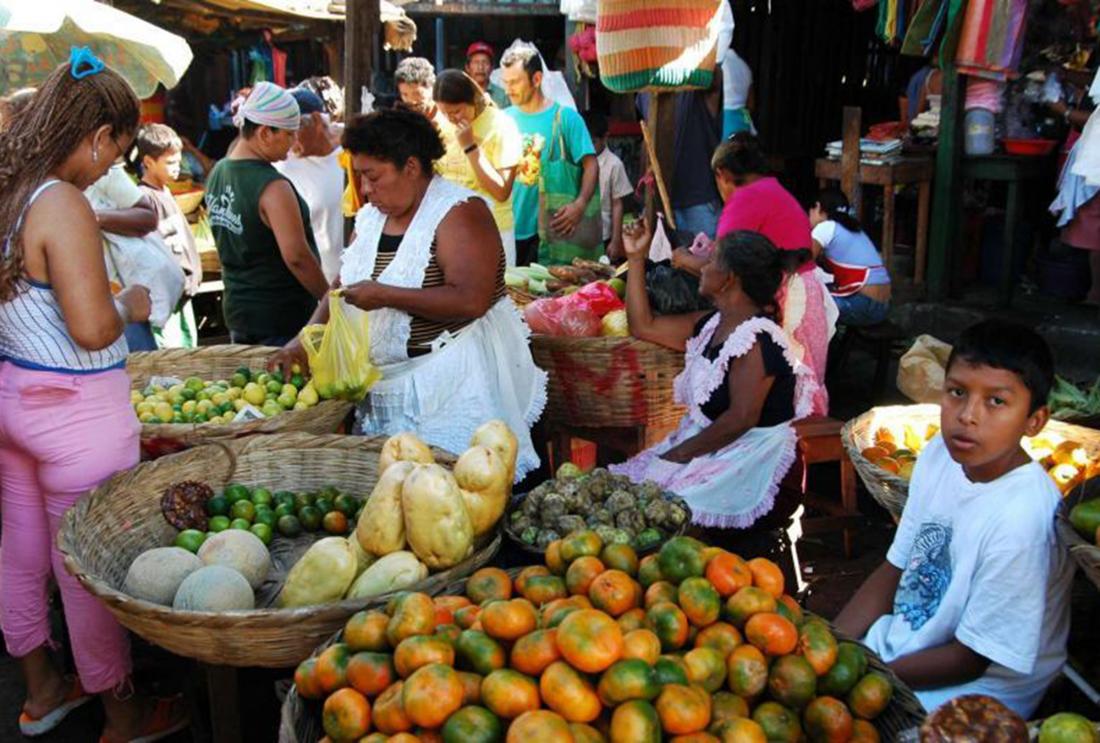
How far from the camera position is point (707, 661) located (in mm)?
1688

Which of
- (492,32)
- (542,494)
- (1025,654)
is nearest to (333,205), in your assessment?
(542,494)

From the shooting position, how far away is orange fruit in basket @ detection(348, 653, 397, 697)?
1.71m

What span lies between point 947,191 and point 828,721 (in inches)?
222

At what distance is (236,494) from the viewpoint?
2842mm

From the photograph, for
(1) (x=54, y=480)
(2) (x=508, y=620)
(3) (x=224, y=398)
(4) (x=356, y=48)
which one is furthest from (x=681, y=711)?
(4) (x=356, y=48)

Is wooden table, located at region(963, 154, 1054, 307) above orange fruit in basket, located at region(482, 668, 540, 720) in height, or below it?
above

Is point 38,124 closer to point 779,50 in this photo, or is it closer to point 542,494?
point 542,494

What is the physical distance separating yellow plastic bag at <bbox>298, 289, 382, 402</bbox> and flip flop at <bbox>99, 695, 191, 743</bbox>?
1.11 meters

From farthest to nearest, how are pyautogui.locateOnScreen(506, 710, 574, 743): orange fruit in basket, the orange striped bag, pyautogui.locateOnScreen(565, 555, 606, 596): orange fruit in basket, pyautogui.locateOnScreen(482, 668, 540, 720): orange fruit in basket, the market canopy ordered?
the market canopy
the orange striped bag
pyautogui.locateOnScreen(565, 555, 606, 596): orange fruit in basket
pyautogui.locateOnScreen(482, 668, 540, 720): orange fruit in basket
pyautogui.locateOnScreen(506, 710, 574, 743): orange fruit in basket

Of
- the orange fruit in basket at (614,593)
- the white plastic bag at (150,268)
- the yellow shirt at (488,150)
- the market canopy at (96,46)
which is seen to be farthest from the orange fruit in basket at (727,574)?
the market canopy at (96,46)

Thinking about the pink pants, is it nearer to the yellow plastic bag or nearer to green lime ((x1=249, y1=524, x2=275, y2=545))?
green lime ((x1=249, y1=524, x2=275, y2=545))

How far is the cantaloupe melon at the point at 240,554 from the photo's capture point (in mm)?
2441

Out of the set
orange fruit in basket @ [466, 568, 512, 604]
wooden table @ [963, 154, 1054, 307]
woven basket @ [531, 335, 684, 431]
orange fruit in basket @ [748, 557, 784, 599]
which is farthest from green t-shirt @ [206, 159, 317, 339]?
wooden table @ [963, 154, 1054, 307]

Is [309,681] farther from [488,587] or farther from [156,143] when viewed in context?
[156,143]
